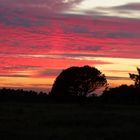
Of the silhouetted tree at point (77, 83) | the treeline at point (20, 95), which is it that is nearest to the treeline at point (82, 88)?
the silhouetted tree at point (77, 83)

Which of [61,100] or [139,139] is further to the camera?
[61,100]

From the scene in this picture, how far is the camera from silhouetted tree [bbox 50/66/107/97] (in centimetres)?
8819

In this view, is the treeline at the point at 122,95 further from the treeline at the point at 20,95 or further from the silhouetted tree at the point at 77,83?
the treeline at the point at 20,95

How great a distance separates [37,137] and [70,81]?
67.5 meters

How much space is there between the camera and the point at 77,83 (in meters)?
89.0

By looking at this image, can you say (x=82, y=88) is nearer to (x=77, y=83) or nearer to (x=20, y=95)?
(x=77, y=83)

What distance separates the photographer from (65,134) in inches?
920

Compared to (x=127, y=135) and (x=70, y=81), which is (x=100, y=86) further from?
(x=127, y=135)

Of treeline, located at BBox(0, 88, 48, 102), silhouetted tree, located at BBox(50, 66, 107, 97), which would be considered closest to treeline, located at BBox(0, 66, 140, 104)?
silhouetted tree, located at BBox(50, 66, 107, 97)

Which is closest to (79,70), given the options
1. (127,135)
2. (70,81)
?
(70,81)

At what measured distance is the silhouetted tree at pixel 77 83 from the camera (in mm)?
88188

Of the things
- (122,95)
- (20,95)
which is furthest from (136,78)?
(20,95)

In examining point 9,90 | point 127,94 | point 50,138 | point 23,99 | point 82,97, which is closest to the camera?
point 50,138

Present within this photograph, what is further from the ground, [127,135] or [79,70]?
[79,70]
